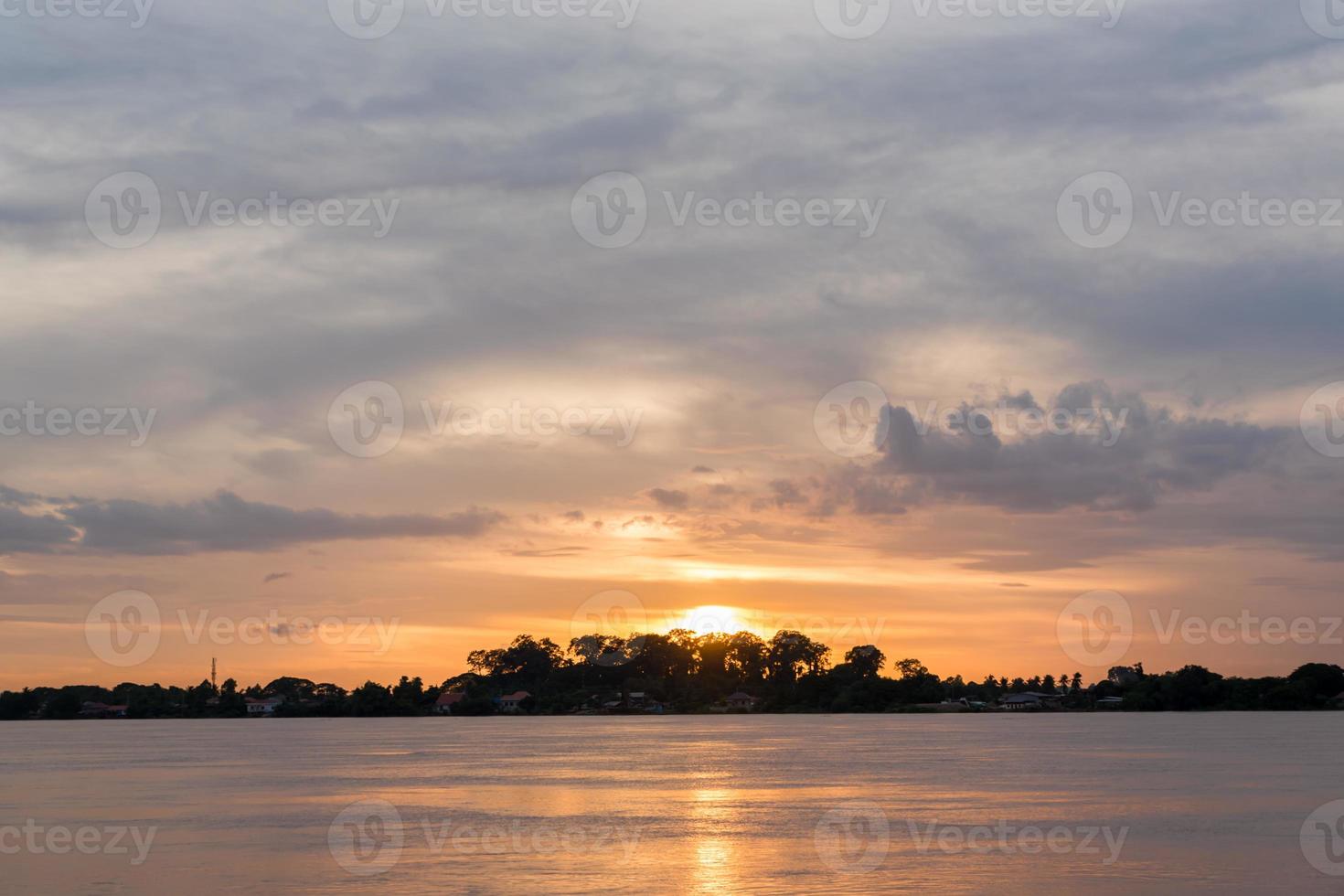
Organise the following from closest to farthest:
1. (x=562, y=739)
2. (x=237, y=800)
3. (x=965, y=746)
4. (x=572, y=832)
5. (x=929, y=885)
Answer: (x=929, y=885), (x=572, y=832), (x=237, y=800), (x=965, y=746), (x=562, y=739)

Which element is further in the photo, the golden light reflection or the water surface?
the water surface

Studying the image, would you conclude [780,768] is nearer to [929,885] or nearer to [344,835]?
[344,835]

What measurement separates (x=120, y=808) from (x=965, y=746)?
83.0 meters

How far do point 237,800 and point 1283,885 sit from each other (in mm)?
49076

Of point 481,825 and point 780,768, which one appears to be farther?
point 780,768

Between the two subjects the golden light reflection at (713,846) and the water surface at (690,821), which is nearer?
the golden light reflection at (713,846)

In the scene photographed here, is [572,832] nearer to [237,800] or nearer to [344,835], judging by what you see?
[344,835]

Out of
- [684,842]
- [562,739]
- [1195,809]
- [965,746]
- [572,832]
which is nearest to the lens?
[684,842]

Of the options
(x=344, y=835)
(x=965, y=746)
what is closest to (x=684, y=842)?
(x=344, y=835)

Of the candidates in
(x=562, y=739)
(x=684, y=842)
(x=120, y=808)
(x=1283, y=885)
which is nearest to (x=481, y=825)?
(x=684, y=842)

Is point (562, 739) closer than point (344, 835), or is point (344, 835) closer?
point (344, 835)

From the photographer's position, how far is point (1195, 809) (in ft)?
190

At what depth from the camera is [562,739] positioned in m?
154

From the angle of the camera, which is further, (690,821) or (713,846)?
(690,821)
